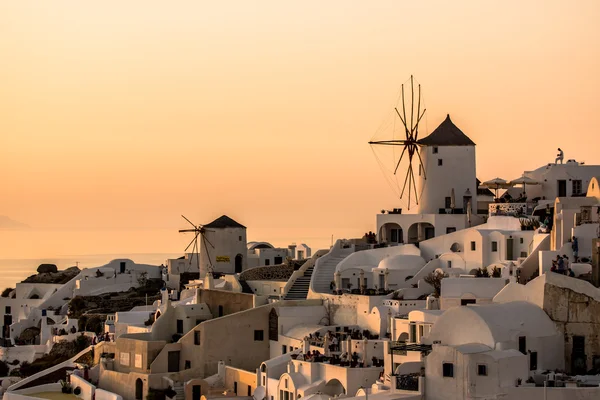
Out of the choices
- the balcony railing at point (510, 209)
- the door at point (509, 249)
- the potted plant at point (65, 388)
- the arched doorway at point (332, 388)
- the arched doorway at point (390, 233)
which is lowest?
the potted plant at point (65, 388)

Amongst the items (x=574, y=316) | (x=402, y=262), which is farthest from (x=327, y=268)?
(x=574, y=316)

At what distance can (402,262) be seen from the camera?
58750mm

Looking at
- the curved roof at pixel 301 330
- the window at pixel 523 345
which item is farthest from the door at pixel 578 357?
the curved roof at pixel 301 330

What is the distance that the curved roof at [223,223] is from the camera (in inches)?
2790

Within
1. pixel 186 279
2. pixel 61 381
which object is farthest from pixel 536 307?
pixel 186 279

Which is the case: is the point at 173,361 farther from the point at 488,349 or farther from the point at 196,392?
the point at 488,349

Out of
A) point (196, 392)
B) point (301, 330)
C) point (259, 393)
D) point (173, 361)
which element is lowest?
point (196, 392)

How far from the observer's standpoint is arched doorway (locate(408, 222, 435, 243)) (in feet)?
207

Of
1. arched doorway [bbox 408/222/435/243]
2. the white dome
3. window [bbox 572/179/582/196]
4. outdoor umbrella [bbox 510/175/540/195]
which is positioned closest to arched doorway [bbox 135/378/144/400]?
the white dome

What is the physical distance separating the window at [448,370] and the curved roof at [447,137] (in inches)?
822

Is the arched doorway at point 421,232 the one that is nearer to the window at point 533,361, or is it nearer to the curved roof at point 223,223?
the curved roof at point 223,223

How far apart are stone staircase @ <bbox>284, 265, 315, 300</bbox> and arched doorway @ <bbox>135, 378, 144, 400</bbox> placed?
23.7 ft

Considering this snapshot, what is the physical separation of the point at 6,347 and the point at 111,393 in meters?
15.6

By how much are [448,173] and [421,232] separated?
2775mm
